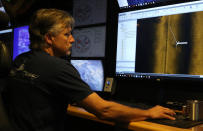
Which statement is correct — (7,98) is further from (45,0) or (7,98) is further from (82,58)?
(45,0)

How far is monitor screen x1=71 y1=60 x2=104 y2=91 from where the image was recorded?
2033 millimetres

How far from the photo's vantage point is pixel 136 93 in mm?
1845

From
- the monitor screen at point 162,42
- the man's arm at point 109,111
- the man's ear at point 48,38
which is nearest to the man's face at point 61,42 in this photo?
the man's ear at point 48,38

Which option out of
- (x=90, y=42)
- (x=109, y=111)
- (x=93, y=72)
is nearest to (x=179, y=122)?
(x=109, y=111)

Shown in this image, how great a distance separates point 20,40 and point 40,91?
6.34 ft

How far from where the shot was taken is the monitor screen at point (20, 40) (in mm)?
2760

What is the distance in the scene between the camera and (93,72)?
2.10 m

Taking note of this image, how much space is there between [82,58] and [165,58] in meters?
0.91

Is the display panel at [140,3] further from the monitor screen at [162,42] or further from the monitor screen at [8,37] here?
the monitor screen at [8,37]

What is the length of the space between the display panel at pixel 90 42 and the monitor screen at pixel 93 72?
7cm

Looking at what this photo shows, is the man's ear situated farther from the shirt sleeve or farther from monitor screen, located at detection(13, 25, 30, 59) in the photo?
monitor screen, located at detection(13, 25, 30, 59)

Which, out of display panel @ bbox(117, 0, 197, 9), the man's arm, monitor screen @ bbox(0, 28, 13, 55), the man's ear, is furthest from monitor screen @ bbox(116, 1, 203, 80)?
monitor screen @ bbox(0, 28, 13, 55)

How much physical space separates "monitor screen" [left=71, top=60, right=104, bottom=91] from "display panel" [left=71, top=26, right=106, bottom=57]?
71mm

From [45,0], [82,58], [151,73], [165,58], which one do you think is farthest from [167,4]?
[45,0]
